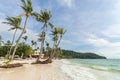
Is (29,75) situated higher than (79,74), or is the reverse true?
(79,74)

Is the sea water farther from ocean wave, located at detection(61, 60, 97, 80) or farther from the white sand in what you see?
the white sand

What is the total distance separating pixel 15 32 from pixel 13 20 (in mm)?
3847

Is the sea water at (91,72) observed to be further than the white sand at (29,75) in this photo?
Yes

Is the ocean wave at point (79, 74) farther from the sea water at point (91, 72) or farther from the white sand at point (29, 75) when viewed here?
the white sand at point (29, 75)

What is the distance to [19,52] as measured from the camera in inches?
2579

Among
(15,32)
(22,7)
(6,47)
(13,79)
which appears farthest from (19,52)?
(13,79)

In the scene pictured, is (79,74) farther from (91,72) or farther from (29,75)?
(29,75)

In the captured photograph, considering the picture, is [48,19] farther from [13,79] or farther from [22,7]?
[13,79]

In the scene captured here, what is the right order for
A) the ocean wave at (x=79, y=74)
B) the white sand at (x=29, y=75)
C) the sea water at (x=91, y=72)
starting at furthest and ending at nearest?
the sea water at (x=91, y=72) < the ocean wave at (x=79, y=74) < the white sand at (x=29, y=75)

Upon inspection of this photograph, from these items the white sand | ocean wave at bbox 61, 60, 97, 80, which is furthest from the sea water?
the white sand

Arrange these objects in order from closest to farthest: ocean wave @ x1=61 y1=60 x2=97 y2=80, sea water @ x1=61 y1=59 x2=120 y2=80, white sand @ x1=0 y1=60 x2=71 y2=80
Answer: white sand @ x1=0 y1=60 x2=71 y2=80 → ocean wave @ x1=61 y1=60 x2=97 y2=80 → sea water @ x1=61 y1=59 x2=120 y2=80

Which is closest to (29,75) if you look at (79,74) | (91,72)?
(79,74)

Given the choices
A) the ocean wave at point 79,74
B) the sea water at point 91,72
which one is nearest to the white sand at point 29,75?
the ocean wave at point 79,74

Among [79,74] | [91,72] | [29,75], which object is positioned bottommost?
[29,75]
